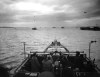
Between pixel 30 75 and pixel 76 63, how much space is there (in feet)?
15.9

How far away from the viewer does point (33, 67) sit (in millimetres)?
7379

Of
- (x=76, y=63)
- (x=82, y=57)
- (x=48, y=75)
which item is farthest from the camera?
(x=82, y=57)

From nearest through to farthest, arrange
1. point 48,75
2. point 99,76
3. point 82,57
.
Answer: point 48,75, point 99,76, point 82,57

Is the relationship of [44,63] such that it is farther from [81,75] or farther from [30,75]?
[81,75]

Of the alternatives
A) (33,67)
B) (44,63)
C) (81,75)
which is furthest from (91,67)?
(33,67)

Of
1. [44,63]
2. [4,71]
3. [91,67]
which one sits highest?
[4,71]

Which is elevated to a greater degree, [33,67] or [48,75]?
[48,75]

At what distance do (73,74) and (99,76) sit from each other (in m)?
1.25

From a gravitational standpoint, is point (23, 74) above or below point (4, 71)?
below

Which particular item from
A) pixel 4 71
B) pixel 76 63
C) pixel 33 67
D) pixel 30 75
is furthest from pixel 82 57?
pixel 4 71

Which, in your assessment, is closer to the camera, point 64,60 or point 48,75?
point 48,75

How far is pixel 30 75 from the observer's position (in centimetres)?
540

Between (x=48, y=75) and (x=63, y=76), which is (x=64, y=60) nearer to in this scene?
(x=63, y=76)

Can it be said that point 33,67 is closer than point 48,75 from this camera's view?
No
